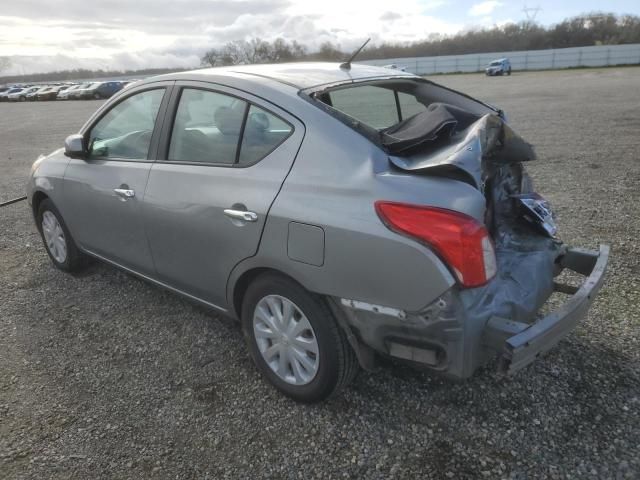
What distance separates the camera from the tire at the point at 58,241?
4.32 meters

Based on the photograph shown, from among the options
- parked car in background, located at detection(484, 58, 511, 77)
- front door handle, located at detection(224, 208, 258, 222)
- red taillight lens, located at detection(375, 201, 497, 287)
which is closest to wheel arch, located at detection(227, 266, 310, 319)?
front door handle, located at detection(224, 208, 258, 222)

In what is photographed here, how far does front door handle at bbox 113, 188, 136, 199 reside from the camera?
3.29m

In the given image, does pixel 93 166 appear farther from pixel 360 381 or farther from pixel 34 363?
pixel 360 381

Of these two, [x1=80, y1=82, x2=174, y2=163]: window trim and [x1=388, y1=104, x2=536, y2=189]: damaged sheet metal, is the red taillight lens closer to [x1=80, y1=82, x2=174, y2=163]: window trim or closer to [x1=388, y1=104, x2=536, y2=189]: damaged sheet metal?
[x1=388, y1=104, x2=536, y2=189]: damaged sheet metal

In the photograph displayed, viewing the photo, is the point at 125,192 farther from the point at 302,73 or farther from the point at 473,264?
the point at 473,264

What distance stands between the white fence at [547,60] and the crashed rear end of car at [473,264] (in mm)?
43198

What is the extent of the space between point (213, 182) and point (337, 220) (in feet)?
2.93

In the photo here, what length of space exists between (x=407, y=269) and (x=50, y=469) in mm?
1938

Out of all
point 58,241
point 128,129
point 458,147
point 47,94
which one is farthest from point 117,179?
point 47,94

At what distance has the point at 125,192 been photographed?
3.34 metres

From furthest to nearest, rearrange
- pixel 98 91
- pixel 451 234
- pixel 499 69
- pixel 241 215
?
pixel 499 69
pixel 98 91
pixel 241 215
pixel 451 234

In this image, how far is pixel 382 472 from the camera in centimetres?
225

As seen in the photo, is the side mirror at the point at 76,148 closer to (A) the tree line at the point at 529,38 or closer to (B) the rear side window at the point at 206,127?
(B) the rear side window at the point at 206,127

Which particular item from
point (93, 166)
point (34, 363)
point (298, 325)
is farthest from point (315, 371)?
point (93, 166)
